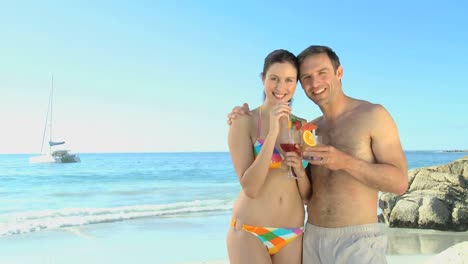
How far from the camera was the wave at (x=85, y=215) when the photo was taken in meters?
12.8

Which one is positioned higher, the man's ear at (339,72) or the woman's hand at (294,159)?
the man's ear at (339,72)

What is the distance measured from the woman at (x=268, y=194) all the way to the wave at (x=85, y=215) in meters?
10.2

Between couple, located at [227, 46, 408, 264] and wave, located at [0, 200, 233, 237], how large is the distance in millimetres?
10258

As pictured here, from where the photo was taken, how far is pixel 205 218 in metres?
13.8

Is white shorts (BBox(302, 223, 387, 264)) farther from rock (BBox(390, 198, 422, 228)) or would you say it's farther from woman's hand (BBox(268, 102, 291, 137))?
rock (BBox(390, 198, 422, 228))

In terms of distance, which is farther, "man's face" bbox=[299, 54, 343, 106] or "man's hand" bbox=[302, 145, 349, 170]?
"man's face" bbox=[299, 54, 343, 106]

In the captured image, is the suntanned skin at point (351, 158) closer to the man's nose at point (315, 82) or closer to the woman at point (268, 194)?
the man's nose at point (315, 82)

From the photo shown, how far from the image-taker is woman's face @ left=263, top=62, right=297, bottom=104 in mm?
3291

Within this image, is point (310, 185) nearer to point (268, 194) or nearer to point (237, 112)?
point (268, 194)

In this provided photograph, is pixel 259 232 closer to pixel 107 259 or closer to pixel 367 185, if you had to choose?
pixel 367 185

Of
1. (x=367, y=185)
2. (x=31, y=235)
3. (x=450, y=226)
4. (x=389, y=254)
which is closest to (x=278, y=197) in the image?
(x=367, y=185)

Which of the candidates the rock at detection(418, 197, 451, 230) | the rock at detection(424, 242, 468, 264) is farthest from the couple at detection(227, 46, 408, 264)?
the rock at detection(418, 197, 451, 230)

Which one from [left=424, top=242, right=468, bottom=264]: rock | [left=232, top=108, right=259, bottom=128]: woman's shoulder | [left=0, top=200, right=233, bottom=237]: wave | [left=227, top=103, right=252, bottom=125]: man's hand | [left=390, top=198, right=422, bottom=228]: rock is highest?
[left=227, top=103, right=252, bottom=125]: man's hand

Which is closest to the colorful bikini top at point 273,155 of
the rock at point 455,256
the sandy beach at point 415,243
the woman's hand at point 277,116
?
the woman's hand at point 277,116
